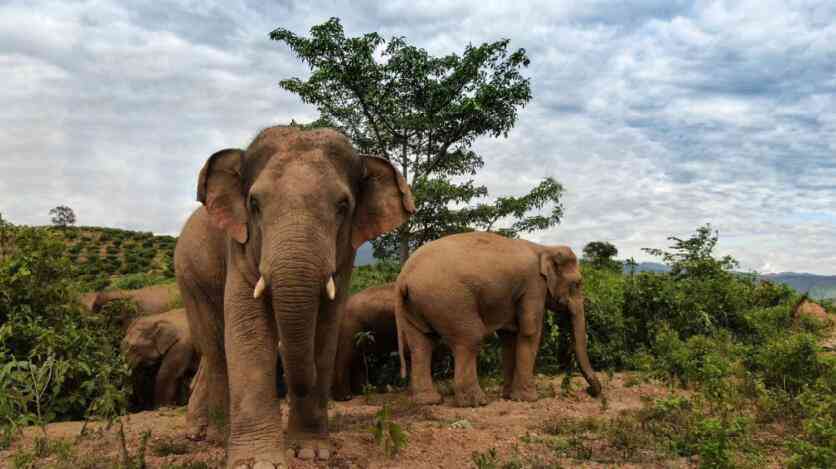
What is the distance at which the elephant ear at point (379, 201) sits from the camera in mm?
6230

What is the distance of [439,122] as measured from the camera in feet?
86.9

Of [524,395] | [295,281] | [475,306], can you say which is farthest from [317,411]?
[524,395]

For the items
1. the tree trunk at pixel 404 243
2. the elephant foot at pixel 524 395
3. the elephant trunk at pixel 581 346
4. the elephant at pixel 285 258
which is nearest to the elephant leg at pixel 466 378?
the elephant foot at pixel 524 395

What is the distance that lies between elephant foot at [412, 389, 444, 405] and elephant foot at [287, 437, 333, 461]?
3.73 meters

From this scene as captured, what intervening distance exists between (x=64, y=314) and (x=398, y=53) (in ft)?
60.8

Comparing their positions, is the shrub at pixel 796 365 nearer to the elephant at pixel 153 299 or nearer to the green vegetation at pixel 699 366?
the green vegetation at pixel 699 366

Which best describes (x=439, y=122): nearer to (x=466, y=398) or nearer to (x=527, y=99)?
(x=527, y=99)

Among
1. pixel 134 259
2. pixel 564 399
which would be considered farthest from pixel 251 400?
pixel 134 259

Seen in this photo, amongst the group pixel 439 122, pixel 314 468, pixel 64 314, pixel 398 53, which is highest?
pixel 398 53

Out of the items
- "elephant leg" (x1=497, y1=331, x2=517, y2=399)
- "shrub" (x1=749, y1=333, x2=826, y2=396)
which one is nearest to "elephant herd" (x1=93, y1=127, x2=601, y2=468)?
"elephant leg" (x1=497, y1=331, x2=517, y2=399)

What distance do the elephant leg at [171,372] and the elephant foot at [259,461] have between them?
7.37 metres

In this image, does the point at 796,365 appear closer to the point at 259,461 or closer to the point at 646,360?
the point at 646,360

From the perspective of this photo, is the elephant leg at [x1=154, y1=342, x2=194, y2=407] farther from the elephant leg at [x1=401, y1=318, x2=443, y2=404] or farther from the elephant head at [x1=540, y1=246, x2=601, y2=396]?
the elephant head at [x1=540, y1=246, x2=601, y2=396]

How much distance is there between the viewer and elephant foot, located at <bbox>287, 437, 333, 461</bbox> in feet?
19.6
